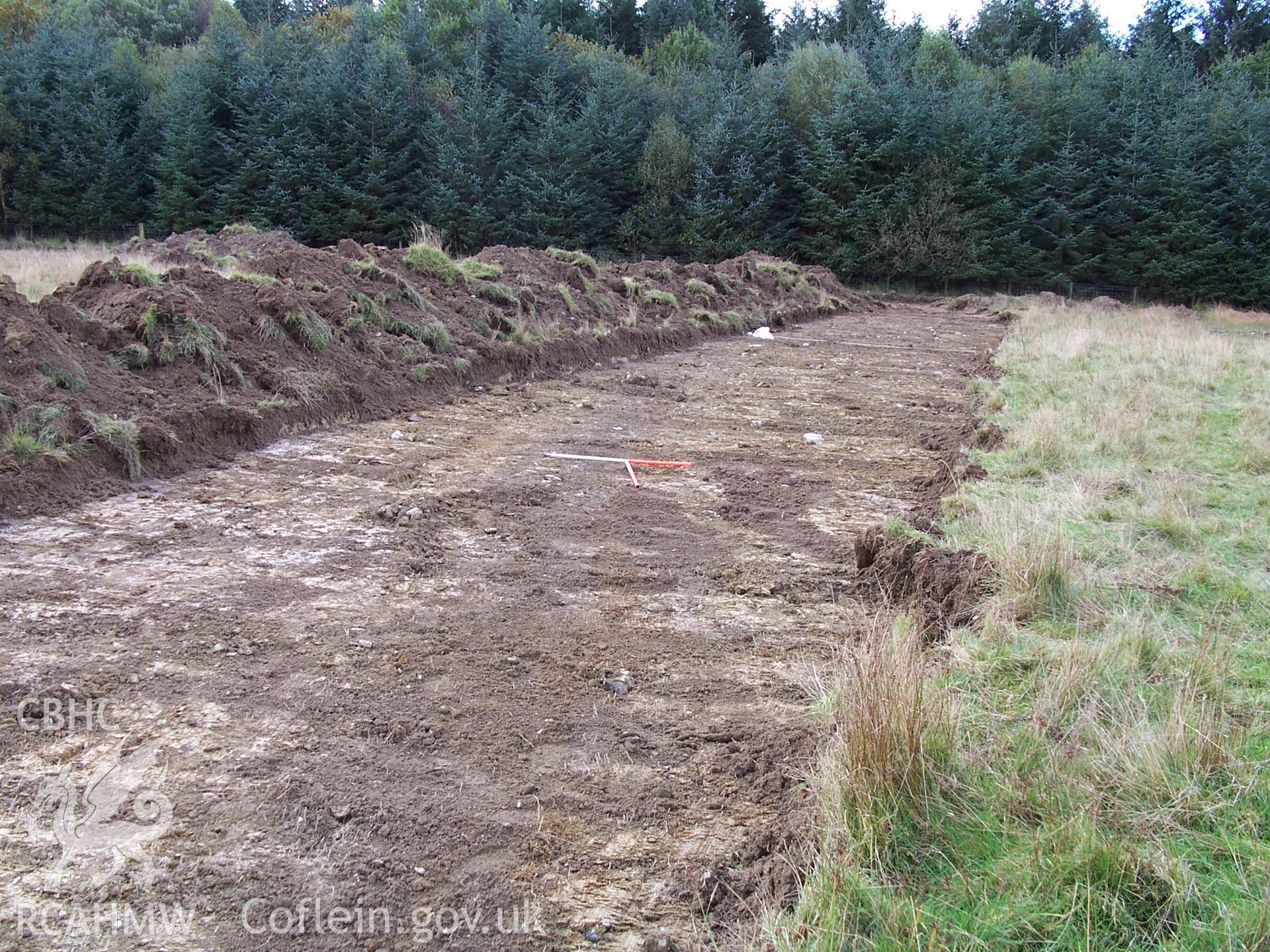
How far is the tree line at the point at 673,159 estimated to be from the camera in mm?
26219

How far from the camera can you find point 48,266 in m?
11.4

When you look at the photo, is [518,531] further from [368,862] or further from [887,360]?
[887,360]

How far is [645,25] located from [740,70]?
16.7 meters

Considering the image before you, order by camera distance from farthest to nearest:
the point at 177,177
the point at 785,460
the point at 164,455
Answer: the point at 177,177 < the point at 785,460 < the point at 164,455

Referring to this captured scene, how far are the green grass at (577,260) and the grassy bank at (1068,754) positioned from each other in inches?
378

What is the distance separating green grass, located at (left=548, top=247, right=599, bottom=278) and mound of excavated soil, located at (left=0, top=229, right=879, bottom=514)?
8.0 inches

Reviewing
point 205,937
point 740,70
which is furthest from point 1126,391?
point 740,70

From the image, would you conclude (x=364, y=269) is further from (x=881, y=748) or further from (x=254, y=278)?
(x=881, y=748)

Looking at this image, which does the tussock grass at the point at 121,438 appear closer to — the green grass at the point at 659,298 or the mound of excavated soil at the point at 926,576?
the mound of excavated soil at the point at 926,576

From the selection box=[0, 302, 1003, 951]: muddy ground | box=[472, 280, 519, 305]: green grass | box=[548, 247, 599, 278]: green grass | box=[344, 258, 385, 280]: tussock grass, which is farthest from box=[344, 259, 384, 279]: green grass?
box=[548, 247, 599, 278]: green grass

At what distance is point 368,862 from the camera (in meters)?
2.39
